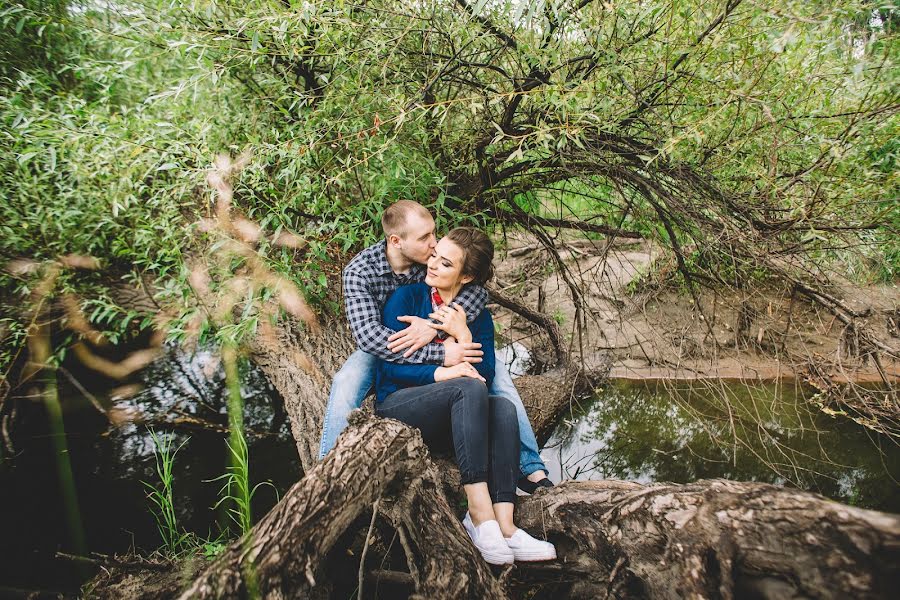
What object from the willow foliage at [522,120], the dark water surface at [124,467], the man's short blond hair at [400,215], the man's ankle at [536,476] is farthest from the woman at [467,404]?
the dark water surface at [124,467]

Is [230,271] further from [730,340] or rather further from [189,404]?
[730,340]

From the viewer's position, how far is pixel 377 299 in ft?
8.58

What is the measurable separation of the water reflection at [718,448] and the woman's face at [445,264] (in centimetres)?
199

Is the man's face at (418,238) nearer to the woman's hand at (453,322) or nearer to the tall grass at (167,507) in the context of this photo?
the woman's hand at (453,322)

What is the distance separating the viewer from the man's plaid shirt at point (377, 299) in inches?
93.4

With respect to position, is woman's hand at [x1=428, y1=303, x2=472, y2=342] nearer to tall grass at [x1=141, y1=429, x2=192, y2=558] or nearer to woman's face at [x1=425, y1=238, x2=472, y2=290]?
woman's face at [x1=425, y1=238, x2=472, y2=290]

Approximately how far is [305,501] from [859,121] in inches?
111

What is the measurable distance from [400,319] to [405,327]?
0.25 feet

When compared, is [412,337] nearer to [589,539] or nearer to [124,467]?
[589,539]

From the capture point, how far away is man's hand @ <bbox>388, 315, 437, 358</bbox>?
92.3 inches

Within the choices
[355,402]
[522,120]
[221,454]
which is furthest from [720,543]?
[221,454]

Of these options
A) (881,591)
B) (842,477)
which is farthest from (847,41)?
(842,477)

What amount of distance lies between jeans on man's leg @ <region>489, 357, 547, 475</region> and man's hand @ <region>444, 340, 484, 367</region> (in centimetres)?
29

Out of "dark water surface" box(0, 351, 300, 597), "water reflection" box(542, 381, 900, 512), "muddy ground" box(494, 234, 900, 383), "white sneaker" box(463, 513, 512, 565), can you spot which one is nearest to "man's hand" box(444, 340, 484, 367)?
"white sneaker" box(463, 513, 512, 565)
